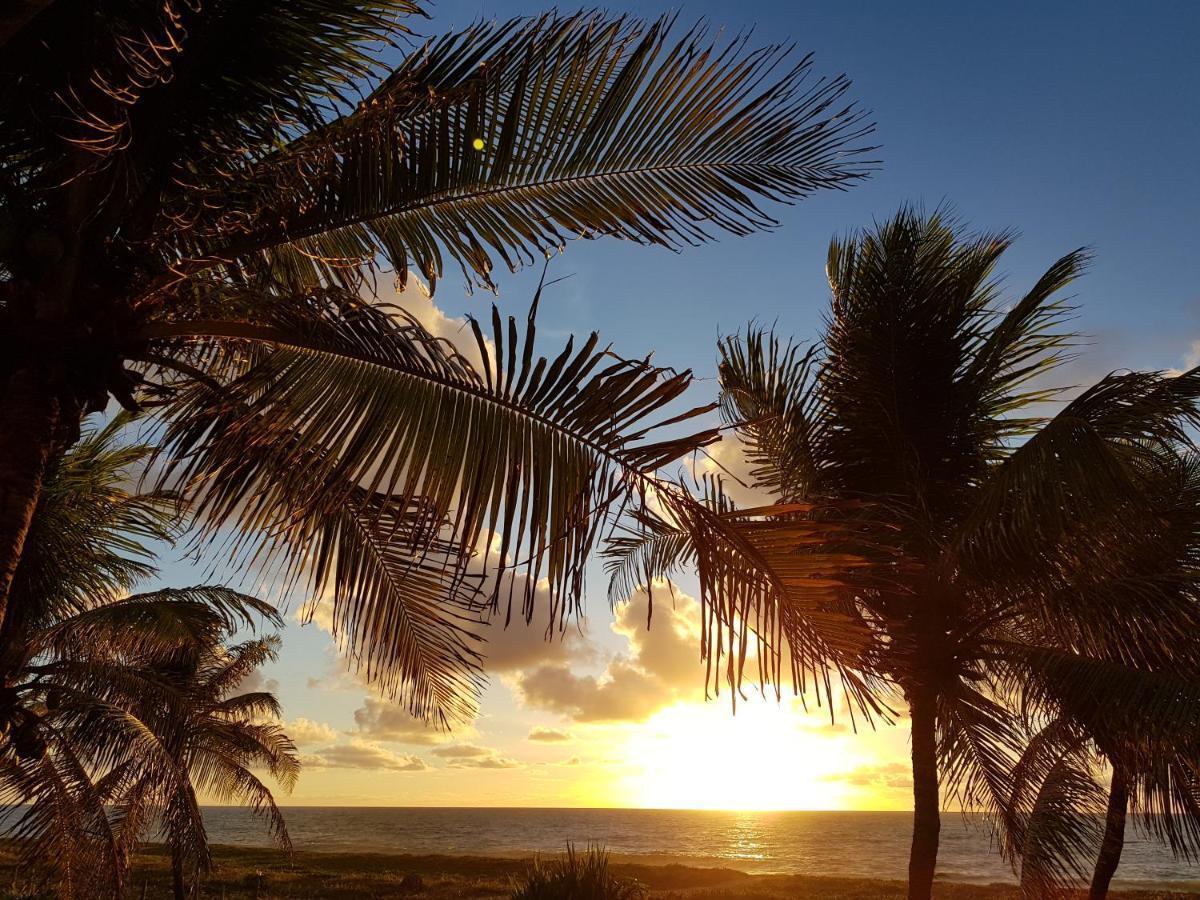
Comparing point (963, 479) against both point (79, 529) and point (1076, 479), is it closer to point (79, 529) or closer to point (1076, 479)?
point (1076, 479)

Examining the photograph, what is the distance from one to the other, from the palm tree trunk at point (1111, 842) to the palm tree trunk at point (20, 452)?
43.8ft

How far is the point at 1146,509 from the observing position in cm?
674

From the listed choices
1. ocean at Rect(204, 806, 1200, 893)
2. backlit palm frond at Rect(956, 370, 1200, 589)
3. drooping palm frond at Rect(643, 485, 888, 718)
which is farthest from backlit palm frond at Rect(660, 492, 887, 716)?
ocean at Rect(204, 806, 1200, 893)

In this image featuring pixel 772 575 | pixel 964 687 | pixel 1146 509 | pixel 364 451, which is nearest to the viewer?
pixel 772 575

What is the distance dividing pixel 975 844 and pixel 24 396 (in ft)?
303

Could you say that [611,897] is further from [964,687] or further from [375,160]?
[375,160]

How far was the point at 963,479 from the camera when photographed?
9.73 m

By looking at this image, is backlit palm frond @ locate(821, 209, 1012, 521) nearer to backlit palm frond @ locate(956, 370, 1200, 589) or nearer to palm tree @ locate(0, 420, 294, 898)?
backlit palm frond @ locate(956, 370, 1200, 589)

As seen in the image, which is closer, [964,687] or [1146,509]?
[1146,509]

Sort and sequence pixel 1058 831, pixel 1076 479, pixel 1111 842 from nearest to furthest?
1. pixel 1076 479
2. pixel 1058 831
3. pixel 1111 842

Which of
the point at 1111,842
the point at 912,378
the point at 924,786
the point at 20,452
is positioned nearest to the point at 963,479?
the point at 912,378

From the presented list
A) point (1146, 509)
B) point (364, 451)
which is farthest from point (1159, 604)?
point (364, 451)

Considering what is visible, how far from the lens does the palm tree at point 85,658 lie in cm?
881

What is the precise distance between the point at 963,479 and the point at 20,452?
913cm
